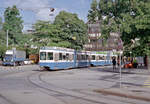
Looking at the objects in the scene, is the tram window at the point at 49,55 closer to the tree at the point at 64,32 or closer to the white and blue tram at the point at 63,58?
the white and blue tram at the point at 63,58

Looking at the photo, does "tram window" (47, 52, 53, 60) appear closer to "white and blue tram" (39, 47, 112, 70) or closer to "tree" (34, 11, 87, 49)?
"white and blue tram" (39, 47, 112, 70)

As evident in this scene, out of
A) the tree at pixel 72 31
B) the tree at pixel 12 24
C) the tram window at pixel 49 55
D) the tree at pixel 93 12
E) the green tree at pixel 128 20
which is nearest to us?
the green tree at pixel 128 20

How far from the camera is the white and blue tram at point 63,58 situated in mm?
32125

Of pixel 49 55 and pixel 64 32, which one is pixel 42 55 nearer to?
pixel 49 55

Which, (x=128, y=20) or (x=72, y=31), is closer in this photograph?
(x=128, y=20)

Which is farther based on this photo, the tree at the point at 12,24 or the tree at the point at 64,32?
the tree at the point at 12,24

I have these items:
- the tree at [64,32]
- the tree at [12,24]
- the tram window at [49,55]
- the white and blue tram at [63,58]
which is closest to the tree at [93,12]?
the white and blue tram at [63,58]

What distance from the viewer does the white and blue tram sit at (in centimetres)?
3212

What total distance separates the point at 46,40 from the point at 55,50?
3672cm

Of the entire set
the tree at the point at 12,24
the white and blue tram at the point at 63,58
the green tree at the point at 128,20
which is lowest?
the white and blue tram at the point at 63,58

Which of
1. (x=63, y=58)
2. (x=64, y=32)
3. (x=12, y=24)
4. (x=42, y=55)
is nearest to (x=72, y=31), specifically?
(x=64, y=32)

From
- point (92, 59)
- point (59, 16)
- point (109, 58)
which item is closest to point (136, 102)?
point (92, 59)

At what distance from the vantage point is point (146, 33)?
1138 inches

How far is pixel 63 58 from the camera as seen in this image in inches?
1375
